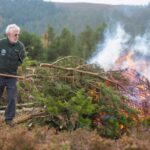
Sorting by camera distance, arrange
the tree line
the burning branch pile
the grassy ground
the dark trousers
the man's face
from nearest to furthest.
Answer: the grassy ground → the man's face → the dark trousers → the burning branch pile → the tree line

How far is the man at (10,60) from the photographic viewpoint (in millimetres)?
8891

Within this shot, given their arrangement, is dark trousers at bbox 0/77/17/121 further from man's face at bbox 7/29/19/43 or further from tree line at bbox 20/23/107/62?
tree line at bbox 20/23/107/62

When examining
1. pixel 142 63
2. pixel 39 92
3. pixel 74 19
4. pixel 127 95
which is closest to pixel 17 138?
pixel 39 92

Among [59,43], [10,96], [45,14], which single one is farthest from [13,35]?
[45,14]

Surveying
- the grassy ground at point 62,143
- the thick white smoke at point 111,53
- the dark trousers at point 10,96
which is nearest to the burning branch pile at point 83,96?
the dark trousers at point 10,96

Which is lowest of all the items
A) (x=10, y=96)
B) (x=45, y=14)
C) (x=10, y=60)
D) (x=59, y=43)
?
(x=10, y=96)

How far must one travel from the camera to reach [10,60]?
894cm

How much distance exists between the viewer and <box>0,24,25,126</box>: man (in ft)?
29.2

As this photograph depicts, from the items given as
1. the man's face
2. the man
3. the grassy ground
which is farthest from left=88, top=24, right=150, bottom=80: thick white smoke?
the grassy ground

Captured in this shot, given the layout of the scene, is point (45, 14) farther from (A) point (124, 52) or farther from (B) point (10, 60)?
(B) point (10, 60)

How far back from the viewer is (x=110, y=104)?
947 cm

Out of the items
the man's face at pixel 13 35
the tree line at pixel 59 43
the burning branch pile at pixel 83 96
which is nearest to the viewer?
the man's face at pixel 13 35

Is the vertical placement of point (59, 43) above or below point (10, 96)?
above

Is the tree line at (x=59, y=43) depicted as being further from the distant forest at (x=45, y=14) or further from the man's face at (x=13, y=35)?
the distant forest at (x=45, y=14)
